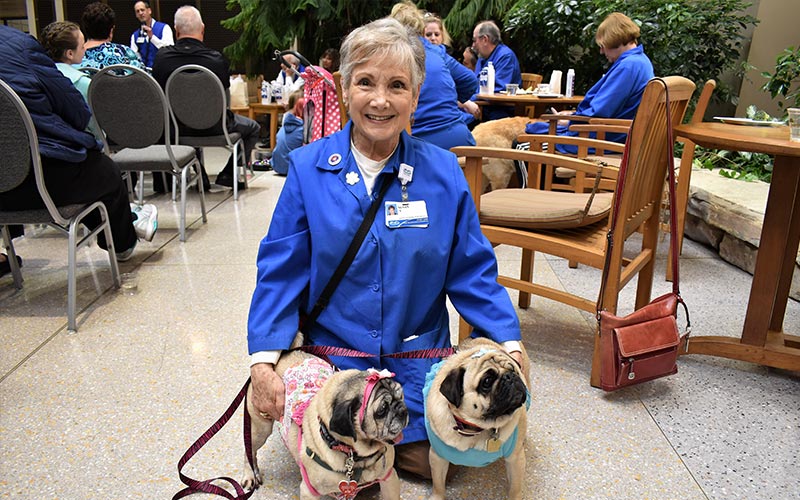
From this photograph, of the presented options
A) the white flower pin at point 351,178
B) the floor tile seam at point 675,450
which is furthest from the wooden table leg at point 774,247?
the white flower pin at point 351,178

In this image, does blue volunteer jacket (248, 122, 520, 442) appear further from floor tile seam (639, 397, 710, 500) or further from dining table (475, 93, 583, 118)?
dining table (475, 93, 583, 118)

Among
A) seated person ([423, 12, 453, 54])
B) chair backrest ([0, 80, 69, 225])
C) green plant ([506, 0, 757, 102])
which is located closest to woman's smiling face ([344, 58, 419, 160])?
chair backrest ([0, 80, 69, 225])

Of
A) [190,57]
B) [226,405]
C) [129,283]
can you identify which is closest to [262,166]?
[190,57]

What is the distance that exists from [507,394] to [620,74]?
3320 mm

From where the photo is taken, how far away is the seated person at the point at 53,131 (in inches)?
96.4

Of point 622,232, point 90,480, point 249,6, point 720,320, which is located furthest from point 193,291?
point 249,6

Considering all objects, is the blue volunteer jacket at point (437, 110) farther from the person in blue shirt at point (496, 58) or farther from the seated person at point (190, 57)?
the person in blue shirt at point (496, 58)

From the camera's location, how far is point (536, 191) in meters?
2.82

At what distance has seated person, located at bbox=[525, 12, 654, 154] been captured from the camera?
13.0 ft

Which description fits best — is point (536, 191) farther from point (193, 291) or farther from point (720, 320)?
point (193, 291)

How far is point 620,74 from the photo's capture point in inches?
156

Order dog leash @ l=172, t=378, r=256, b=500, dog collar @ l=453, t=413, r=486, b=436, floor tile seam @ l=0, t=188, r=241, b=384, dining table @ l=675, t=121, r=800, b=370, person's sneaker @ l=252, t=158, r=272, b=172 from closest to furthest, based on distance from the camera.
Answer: dog collar @ l=453, t=413, r=486, b=436 → dog leash @ l=172, t=378, r=256, b=500 → dining table @ l=675, t=121, r=800, b=370 → floor tile seam @ l=0, t=188, r=241, b=384 → person's sneaker @ l=252, t=158, r=272, b=172

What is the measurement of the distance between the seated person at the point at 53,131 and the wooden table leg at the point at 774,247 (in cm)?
280

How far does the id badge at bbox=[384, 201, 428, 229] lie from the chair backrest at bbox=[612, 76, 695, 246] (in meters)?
0.82
